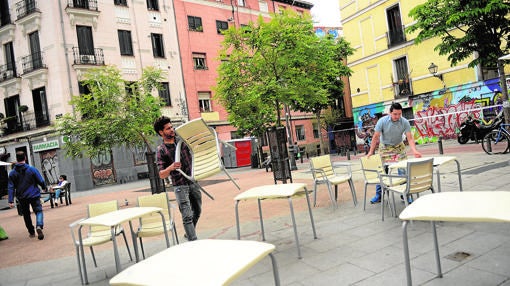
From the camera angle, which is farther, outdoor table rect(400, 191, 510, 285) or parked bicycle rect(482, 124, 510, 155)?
parked bicycle rect(482, 124, 510, 155)

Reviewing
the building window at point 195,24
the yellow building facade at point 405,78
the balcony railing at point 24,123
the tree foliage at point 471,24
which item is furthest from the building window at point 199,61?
the tree foliage at point 471,24

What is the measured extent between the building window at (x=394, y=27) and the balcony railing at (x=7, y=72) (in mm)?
25159

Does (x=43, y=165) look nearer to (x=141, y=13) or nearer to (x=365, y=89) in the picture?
(x=141, y=13)

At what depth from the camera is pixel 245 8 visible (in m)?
31.0

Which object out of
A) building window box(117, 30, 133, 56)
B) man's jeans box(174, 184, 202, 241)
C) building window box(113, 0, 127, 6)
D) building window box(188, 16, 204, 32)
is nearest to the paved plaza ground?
man's jeans box(174, 184, 202, 241)

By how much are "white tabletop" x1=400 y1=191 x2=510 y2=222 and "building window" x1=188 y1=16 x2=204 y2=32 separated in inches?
1064

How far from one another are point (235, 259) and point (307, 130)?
111ft

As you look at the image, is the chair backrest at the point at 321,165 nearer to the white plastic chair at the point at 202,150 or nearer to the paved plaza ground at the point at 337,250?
the paved plaza ground at the point at 337,250

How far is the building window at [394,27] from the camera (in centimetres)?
2216

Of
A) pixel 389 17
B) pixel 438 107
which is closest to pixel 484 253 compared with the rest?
pixel 438 107

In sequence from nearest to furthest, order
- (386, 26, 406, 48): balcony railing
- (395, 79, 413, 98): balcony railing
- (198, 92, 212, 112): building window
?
(386, 26, 406, 48): balcony railing
(395, 79, 413, 98): balcony railing
(198, 92, 212, 112): building window

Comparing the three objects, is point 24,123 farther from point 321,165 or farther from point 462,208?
point 462,208

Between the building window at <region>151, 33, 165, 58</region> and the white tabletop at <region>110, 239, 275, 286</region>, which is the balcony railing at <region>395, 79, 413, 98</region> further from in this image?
the white tabletop at <region>110, 239, 275, 286</region>

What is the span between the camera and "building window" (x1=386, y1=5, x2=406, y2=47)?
22159 millimetres
